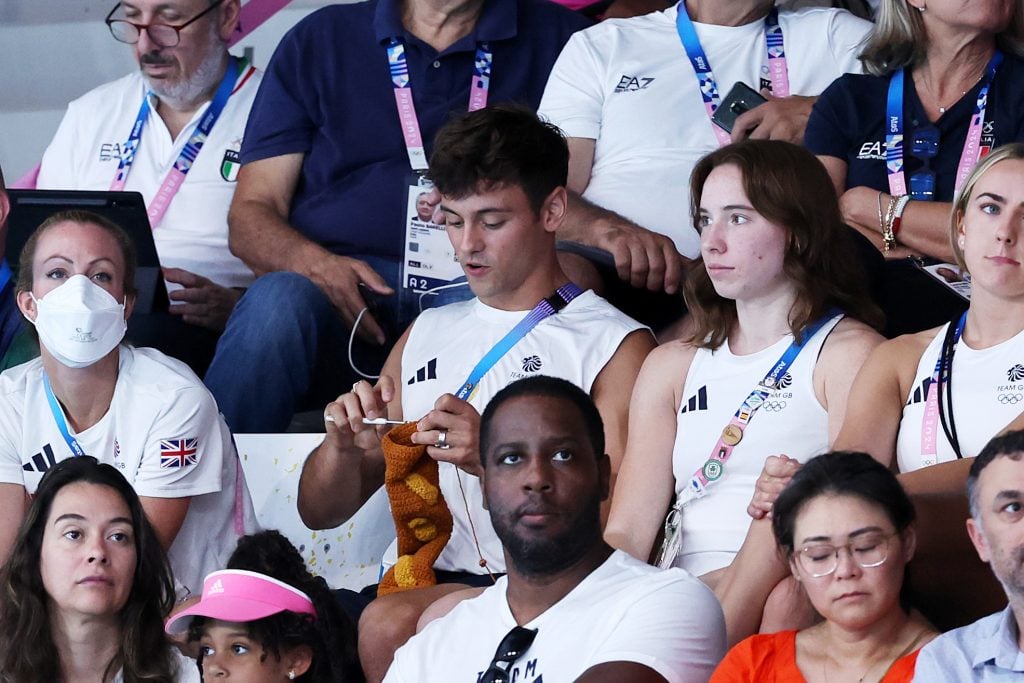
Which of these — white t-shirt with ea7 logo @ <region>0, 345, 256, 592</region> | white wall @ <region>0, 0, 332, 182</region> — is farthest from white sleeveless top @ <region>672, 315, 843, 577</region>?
white wall @ <region>0, 0, 332, 182</region>

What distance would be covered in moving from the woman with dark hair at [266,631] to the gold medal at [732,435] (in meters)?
0.87

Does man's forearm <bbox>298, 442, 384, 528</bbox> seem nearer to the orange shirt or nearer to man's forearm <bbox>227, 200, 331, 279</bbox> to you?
man's forearm <bbox>227, 200, 331, 279</bbox>

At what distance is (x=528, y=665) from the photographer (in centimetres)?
264

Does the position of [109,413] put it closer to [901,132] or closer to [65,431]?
[65,431]

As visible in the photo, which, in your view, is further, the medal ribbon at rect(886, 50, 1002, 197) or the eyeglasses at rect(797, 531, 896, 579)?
the medal ribbon at rect(886, 50, 1002, 197)

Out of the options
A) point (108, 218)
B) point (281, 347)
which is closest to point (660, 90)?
point (281, 347)

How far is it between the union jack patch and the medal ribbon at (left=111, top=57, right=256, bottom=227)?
1364 millimetres

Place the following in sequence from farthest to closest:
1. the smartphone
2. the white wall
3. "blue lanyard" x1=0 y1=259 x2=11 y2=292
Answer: the white wall
"blue lanyard" x1=0 y1=259 x2=11 y2=292
the smartphone

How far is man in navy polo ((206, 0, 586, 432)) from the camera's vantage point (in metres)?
4.12

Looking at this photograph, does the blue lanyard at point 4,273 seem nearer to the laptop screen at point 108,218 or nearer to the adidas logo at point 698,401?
the laptop screen at point 108,218

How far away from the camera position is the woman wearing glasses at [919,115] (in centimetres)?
362

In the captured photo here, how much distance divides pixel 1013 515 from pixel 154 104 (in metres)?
3.37

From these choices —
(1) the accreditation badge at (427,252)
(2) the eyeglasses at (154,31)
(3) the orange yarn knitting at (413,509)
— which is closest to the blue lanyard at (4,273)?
(2) the eyeglasses at (154,31)

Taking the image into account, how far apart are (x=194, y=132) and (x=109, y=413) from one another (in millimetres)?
1457
